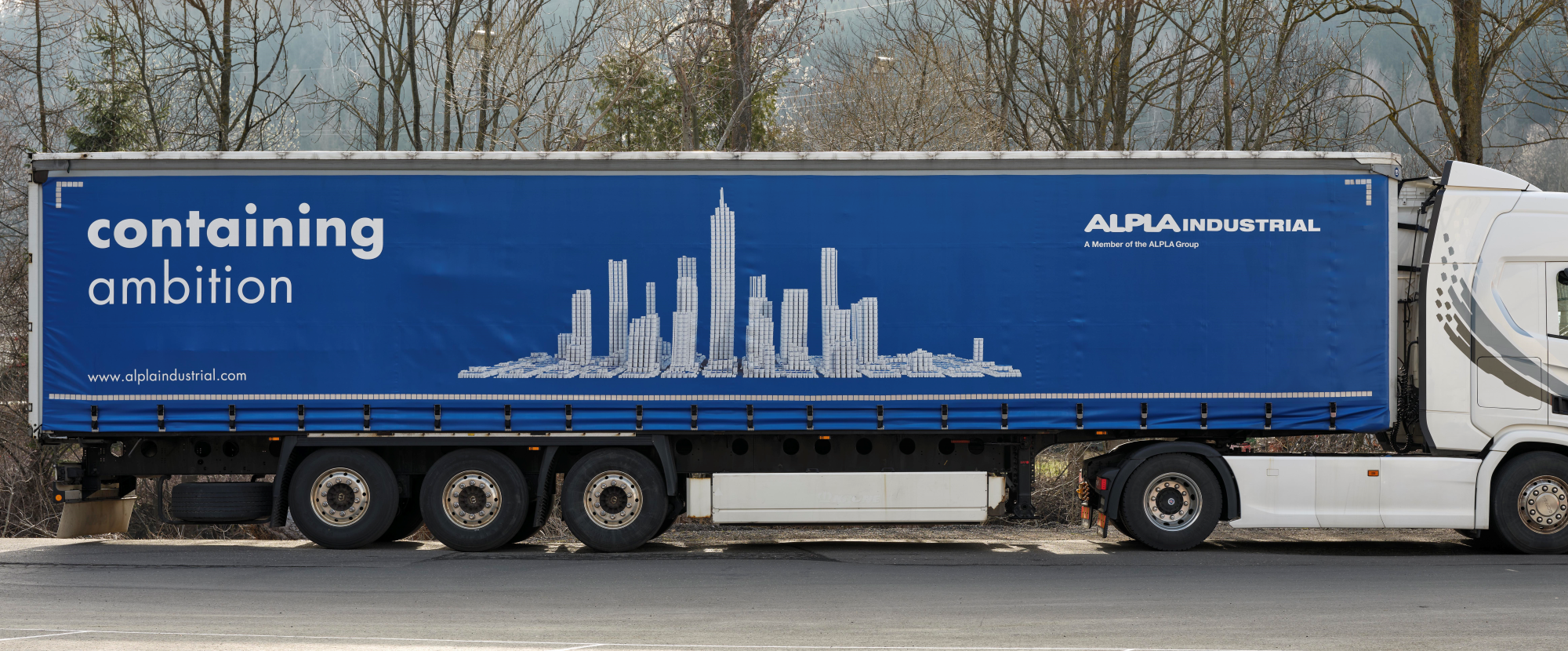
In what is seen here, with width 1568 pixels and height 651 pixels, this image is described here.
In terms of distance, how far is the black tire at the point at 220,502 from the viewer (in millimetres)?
10664

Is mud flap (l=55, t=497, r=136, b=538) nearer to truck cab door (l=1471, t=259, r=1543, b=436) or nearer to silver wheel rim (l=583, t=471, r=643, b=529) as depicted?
silver wheel rim (l=583, t=471, r=643, b=529)

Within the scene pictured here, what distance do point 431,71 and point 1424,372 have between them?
2073 centimetres

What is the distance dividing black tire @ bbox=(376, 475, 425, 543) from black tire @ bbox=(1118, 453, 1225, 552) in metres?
6.71

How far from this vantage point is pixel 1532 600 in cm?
849

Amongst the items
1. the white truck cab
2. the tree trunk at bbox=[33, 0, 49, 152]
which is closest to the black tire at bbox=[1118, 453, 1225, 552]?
the white truck cab

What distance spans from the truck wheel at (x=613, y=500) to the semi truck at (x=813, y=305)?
0.66 ft

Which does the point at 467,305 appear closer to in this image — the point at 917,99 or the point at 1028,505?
the point at 1028,505

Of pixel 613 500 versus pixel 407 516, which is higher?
pixel 613 500

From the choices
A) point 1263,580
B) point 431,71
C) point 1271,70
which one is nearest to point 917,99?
point 1271,70

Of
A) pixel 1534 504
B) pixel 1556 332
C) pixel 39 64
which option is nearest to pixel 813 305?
pixel 1556 332

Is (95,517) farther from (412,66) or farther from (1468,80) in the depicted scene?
(1468,80)

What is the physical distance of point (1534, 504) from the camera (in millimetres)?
10492

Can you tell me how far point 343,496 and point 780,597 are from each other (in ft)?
15.2

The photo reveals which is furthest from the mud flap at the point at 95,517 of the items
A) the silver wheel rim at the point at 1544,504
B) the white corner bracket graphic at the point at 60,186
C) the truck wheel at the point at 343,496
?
the silver wheel rim at the point at 1544,504
